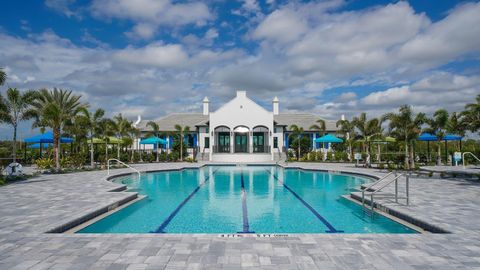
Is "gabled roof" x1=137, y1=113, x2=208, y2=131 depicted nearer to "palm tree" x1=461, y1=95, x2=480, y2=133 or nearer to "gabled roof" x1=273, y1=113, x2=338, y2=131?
"gabled roof" x1=273, y1=113, x2=338, y2=131

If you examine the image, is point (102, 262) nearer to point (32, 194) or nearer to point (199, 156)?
point (32, 194)

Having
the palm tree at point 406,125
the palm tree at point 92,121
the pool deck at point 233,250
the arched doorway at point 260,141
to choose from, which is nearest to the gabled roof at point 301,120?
the arched doorway at point 260,141

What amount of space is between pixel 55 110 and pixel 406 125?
22454mm

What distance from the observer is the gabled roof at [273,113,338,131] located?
40281mm

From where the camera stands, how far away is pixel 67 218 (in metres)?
7.33

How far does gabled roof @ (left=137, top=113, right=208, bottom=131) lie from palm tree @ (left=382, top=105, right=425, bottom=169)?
82.7ft

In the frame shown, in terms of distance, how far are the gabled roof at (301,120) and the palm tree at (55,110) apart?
24.2m

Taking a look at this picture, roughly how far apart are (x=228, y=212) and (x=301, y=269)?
5543 mm

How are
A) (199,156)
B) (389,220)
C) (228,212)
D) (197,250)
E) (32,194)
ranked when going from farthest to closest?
(199,156)
(32,194)
(228,212)
(389,220)
(197,250)

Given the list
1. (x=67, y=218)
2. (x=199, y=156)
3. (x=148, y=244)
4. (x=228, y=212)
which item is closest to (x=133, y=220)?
(x=67, y=218)

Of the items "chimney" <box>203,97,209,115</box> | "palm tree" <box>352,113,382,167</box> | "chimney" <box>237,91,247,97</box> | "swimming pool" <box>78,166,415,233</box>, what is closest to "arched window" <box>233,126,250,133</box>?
"chimney" <box>237,91,247,97</box>

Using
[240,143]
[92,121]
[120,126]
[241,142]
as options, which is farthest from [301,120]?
[92,121]

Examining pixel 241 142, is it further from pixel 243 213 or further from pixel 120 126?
pixel 243 213

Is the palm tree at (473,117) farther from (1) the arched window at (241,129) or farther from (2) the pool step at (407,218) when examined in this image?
(1) the arched window at (241,129)
